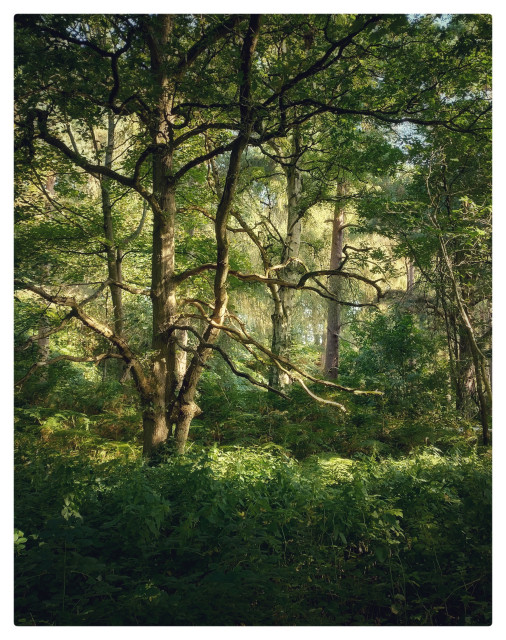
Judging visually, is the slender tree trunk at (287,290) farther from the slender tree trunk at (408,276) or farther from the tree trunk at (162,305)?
the tree trunk at (162,305)

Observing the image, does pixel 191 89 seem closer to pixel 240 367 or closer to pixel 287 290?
pixel 287 290

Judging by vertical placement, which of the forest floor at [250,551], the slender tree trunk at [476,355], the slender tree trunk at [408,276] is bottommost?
the forest floor at [250,551]

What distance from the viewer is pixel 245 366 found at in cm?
864

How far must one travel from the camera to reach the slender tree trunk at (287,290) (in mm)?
7758

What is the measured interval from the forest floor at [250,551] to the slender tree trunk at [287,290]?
14.2ft

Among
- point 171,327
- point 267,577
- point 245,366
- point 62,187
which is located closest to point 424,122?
point 171,327

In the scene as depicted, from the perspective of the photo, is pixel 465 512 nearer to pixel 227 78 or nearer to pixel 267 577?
pixel 267 577

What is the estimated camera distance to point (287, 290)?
8125 mm

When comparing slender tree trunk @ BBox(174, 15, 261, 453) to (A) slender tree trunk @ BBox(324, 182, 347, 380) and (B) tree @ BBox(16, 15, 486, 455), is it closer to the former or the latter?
(B) tree @ BBox(16, 15, 486, 455)

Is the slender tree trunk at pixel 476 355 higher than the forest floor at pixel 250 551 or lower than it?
higher

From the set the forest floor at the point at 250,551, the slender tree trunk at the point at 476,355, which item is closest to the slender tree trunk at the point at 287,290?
the slender tree trunk at the point at 476,355

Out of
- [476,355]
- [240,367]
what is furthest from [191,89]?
[240,367]

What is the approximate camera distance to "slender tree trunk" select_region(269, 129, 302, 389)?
7758 mm
